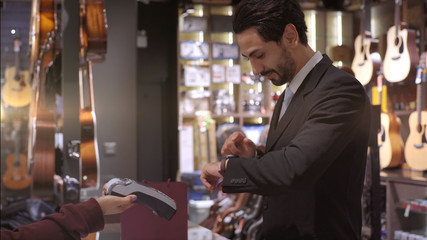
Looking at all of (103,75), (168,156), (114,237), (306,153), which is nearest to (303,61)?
(306,153)

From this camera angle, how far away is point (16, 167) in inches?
211

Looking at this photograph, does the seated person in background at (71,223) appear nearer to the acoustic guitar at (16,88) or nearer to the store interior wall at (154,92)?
the acoustic guitar at (16,88)

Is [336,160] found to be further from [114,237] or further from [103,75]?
[103,75]

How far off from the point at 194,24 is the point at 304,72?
5.94m

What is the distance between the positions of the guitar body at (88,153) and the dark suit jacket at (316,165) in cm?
111

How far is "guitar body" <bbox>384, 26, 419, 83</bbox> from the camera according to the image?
457cm

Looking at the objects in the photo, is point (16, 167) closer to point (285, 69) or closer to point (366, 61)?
point (366, 61)

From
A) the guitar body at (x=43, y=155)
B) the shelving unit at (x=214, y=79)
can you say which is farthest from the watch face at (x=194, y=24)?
the guitar body at (x=43, y=155)

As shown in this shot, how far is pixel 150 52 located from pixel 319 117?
706 cm

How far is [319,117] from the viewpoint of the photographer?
4.65 ft

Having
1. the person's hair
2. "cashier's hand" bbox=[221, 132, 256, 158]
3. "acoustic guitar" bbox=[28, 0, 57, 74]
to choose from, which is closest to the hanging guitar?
"acoustic guitar" bbox=[28, 0, 57, 74]

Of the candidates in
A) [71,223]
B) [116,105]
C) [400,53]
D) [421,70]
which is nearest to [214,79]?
[116,105]

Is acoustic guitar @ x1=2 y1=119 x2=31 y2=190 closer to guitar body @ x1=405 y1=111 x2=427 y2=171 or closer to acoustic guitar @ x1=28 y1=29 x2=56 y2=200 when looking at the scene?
acoustic guitar @ x1=28 y1=29 x2=56 y2=200

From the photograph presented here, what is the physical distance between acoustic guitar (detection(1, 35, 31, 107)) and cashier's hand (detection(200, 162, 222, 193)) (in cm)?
403
